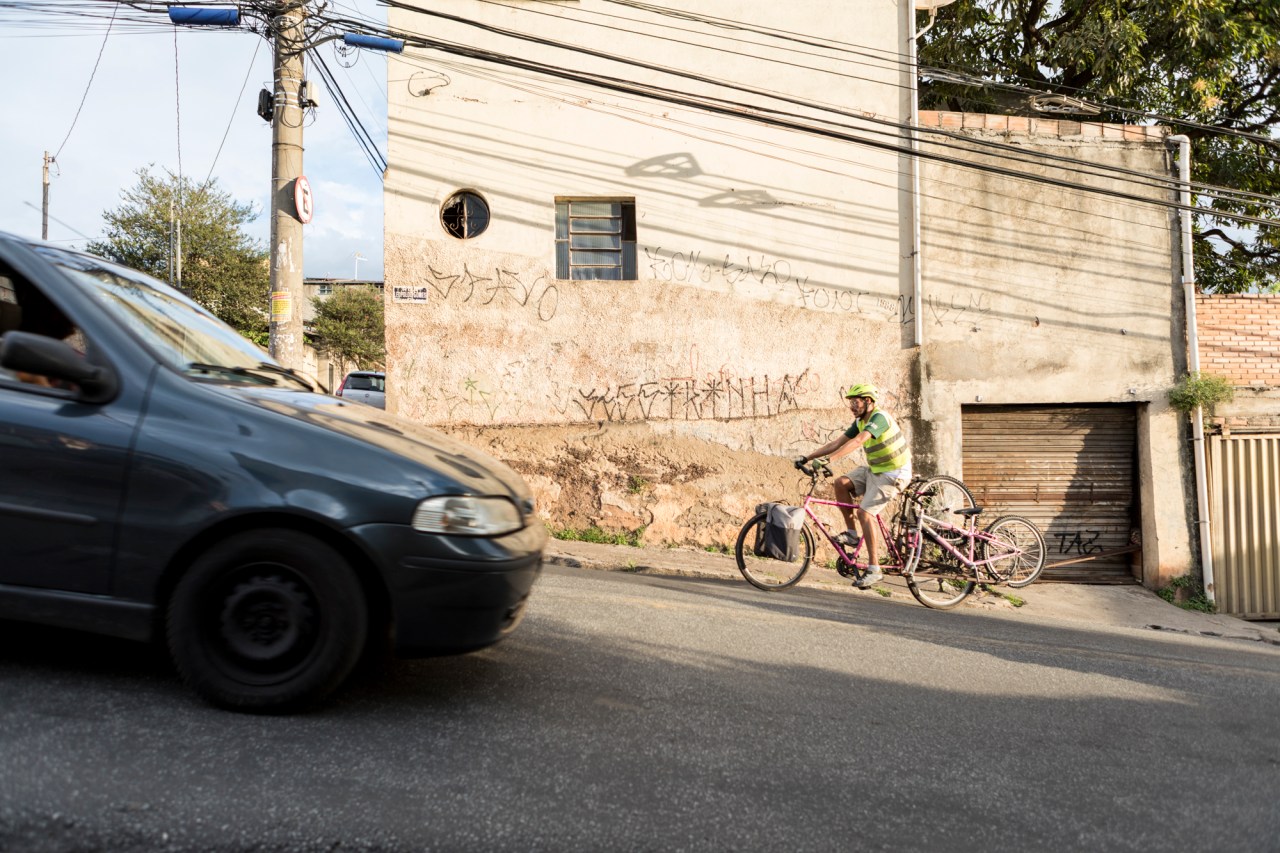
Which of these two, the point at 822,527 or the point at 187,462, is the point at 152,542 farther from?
the point at 822,527

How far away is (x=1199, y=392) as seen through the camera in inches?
407

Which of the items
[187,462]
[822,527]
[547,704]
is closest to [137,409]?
[187,462]

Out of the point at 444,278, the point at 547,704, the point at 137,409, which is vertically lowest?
the point at 547,704

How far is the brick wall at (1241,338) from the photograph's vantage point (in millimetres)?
10758

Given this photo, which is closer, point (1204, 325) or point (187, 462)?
point (187, 462)

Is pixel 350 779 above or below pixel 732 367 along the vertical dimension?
below

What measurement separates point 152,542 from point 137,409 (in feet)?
1.59

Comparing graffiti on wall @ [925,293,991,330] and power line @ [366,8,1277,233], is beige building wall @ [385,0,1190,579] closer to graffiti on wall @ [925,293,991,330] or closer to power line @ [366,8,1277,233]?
graffiti on wall @ [925,293,991,330]

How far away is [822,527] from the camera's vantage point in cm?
802

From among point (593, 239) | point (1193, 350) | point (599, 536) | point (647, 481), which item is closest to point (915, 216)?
point (1193, 350)

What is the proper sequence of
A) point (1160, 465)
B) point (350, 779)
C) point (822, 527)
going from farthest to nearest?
point (1160, 465)
point (822, 527)
point (350, 779)

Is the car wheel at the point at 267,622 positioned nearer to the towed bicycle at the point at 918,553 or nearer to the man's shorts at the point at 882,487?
the towed bicycle at the point at 918,553

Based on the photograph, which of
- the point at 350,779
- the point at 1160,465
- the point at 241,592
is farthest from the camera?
the point at 1160,465

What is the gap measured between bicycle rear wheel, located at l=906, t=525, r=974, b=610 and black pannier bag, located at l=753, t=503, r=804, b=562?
130 centimetres
